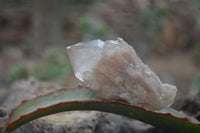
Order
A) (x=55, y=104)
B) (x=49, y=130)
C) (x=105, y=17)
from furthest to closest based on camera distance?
(x=105, y=17)
(x=49, y=130)
(x=55, y=104)

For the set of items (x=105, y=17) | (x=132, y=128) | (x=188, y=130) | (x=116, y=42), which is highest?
(x=116, y=42)

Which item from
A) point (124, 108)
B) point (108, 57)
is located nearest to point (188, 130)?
point (124, 108)

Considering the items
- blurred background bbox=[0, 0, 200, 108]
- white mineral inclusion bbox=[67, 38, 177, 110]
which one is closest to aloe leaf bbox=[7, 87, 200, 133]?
white mineral inclusion bbox=[67, 38, 177, 110]

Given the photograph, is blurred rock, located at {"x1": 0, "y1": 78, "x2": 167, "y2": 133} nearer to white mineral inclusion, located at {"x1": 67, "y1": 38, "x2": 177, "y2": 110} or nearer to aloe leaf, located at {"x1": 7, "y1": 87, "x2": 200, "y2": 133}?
aloe leaf, located at {"x1": 7, "y1": 87, "x2": 200, "y2": 133}

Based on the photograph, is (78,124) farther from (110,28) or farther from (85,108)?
(110,28)

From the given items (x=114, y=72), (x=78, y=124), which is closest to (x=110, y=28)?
(x=78, y=124)

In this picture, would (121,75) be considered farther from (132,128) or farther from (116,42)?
(132,128)

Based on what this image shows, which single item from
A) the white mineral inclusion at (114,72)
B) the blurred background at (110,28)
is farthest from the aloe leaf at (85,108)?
the blurred background at (110,28)
